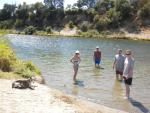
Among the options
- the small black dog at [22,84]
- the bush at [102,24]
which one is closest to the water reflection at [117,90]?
the small black dog at [22,84]

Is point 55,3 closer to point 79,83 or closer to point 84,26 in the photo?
point 84,26

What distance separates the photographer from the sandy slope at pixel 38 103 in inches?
509

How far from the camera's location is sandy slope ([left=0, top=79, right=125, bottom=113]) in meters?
12.9

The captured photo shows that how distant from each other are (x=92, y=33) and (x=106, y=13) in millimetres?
A: 8498

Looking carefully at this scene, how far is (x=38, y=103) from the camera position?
13.9 m

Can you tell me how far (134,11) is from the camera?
95250mm

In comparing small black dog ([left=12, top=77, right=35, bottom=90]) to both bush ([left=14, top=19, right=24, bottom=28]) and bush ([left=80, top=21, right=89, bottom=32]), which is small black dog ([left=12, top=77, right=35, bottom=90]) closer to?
bush ([left=80, top=21, right=89, bottom=32])

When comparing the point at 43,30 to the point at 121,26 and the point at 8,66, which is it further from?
the point at 8,66

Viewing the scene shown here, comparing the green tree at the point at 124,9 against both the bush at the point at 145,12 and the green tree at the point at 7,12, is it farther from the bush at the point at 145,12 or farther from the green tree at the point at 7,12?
the green tree at the point at 7,12

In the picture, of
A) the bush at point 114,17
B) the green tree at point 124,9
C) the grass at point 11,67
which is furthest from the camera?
the green tree at point 124,9

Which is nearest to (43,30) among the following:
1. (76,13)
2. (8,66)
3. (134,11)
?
(76,13)

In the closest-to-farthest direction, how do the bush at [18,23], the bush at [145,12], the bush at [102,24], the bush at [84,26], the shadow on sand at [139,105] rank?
the shadow on sand at [139,105]
the bush at [145,12]
the bush at [102,24]
the bush at [84,26]
the bush at [18,23]

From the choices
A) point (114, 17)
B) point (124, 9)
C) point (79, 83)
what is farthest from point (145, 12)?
point (79, 83)

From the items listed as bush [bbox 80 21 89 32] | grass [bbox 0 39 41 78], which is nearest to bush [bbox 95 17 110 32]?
bush [bbox 80 21 89 32]
